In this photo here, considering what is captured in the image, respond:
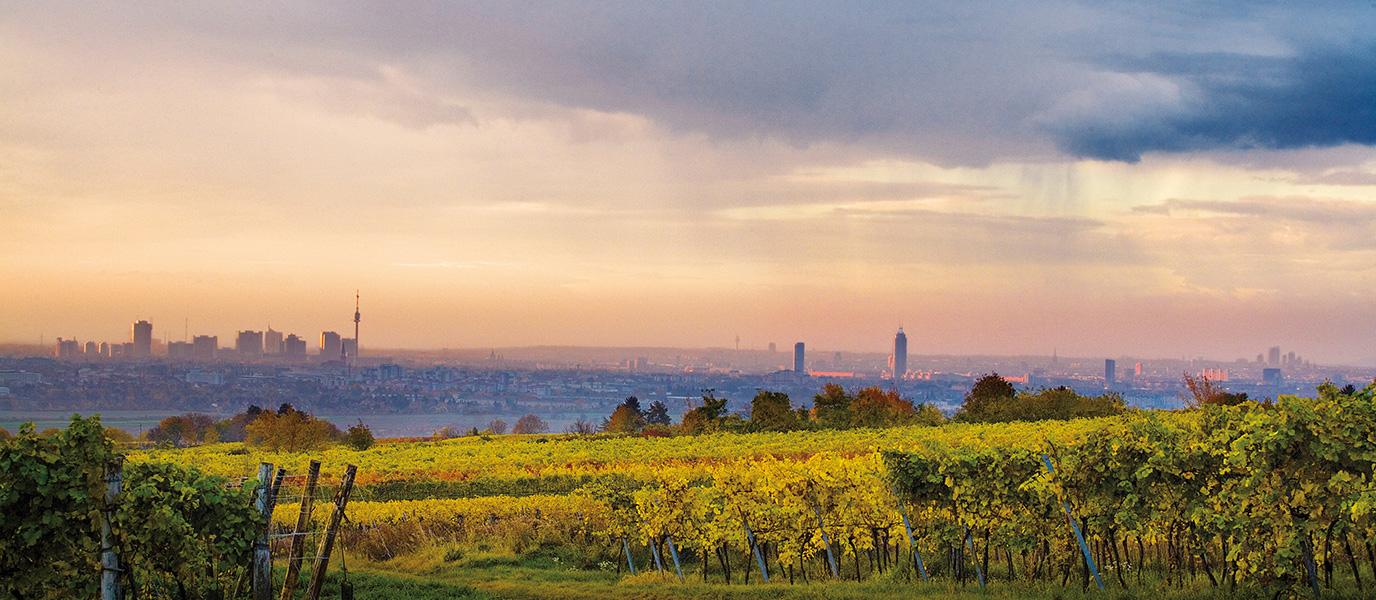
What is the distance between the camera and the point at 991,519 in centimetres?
1548

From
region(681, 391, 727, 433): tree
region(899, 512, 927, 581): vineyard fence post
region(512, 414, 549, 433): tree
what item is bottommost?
region(512, 414, 549, 433): tree

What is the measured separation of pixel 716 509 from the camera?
60.6 ft

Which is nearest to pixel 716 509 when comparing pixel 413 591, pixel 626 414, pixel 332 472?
pixel 413 591

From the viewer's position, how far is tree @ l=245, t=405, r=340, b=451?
62.5 m

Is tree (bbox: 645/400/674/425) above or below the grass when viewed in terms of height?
below

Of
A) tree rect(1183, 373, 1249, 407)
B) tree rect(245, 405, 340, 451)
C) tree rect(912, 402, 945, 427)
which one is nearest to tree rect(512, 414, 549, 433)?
tree rect(245, 405, 340, 451)

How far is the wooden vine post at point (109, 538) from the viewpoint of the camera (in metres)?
9.97

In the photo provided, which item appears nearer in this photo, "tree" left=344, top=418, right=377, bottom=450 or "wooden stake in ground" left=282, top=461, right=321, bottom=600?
"wooden stake in ground" left=282, top=461, right=321, bottom=600

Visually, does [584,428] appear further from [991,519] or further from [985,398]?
[991,519]

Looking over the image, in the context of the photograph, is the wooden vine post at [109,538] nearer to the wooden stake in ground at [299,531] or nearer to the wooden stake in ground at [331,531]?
the wooden stake in ground at [331,531]

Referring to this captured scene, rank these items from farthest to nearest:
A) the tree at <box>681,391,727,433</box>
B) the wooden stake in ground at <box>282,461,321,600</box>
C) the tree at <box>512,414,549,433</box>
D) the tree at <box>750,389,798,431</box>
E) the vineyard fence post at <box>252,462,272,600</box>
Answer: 1. the tree at <box>512,414,549,433</box>
2. the tree at <box>681,391,727,433</box>
3. the tree at <box>750,389,798,431</box>
4. the wooden stake in ground at <box>282,461,321,600</box>
5. the vineyard fence post at <box>252,462,272,600</box>

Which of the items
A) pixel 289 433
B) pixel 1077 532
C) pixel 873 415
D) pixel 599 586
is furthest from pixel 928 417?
pixel 1077 532

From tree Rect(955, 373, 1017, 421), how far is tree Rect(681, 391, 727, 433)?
1470 centimetres

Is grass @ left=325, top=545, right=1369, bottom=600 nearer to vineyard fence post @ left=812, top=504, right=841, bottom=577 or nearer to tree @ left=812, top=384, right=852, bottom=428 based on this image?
vineyard fence post @ left=812, top=504, right=841, bottom=577
